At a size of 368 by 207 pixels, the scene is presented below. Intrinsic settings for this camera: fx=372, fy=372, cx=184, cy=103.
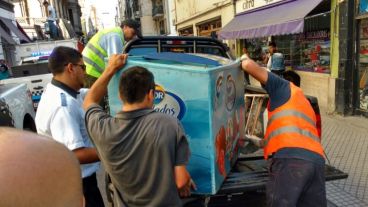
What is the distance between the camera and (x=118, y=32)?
172 inches

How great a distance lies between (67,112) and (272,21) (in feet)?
30.7

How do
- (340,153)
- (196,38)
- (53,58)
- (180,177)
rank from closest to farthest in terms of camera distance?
(180,177) → (53,58) → (196,38) → (340,153)

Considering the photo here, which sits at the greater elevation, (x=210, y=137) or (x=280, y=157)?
(x=210, y=137)

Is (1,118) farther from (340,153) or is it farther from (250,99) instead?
(340,153)

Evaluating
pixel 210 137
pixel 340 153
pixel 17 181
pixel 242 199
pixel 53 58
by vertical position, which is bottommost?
pixel 340 153

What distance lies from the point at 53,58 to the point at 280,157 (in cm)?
170

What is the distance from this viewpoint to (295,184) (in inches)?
99.7

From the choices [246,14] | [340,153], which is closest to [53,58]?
[340,153]

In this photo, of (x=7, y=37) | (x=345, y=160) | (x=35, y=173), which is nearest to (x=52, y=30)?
(x=7, y=37)

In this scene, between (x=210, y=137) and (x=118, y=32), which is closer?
(x=210, y=137)

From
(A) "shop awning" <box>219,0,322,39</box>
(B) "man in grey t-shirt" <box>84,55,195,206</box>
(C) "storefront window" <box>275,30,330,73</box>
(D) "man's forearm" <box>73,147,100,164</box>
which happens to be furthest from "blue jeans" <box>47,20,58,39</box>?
(B) "man in grey t-shirt" <box>84,55,195,206</box>

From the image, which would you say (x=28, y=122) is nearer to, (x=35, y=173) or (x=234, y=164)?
(x=234, y=164)

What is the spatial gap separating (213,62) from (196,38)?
121cm

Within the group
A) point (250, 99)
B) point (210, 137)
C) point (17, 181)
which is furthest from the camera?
point (250, 99)
